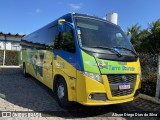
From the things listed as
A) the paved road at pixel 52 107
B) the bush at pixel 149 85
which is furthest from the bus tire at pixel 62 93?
the bush at pixel 149 85

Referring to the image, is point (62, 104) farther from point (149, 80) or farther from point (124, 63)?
point (149, 80)

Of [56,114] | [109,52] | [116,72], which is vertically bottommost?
[56,114]

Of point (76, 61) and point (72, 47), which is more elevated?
point (72, 47)

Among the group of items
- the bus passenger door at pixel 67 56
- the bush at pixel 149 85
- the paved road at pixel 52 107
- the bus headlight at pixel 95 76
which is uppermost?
the bus passenger door at pixel 67 56

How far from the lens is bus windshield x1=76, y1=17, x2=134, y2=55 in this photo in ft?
18.6

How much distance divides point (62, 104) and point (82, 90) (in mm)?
1209

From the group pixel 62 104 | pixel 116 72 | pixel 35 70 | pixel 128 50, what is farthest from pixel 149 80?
pixel 35 70

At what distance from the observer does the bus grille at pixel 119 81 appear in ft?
17.7

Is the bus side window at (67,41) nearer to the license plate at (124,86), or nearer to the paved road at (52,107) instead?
the license plate at (124,86)

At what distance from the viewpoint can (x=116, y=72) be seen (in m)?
5.47

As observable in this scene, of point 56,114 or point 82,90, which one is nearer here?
point 82,90

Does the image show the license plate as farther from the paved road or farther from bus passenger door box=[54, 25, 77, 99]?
Answer: bus passenger door box=[54, 25, 77, 99]

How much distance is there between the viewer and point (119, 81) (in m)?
5.55

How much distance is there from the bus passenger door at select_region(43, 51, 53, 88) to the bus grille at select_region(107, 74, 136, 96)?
8.01 ft
